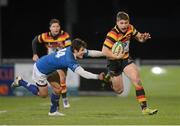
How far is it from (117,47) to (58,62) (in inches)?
61.2

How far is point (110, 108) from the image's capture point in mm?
19234

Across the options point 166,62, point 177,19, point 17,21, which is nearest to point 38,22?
point 17,21

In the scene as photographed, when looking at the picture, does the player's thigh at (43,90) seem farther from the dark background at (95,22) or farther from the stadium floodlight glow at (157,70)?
the dark background at (95,22)

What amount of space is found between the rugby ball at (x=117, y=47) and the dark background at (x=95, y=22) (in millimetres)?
14194

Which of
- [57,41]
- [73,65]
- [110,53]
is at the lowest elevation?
[73,65]

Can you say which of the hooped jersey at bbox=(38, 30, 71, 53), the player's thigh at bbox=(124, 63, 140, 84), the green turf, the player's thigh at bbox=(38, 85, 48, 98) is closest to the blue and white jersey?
the player's thigh at bbox=(38, 85, 48, 98)

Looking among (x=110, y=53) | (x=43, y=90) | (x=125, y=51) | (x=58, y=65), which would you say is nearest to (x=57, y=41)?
(x=43, y=90)

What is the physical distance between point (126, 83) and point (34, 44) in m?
6.41

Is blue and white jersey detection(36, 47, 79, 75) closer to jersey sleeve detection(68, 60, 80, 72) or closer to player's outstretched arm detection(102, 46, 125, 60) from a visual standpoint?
jersey sleeve detection(68, 60, 80, 72)

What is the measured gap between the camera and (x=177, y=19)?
33.8m

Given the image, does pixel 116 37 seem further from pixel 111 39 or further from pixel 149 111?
pixel 149 111

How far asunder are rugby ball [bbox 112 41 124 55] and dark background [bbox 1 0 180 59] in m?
14.2

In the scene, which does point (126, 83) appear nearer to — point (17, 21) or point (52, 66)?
point (52, 66)

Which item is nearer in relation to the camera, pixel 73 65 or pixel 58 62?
pixel 73 65
